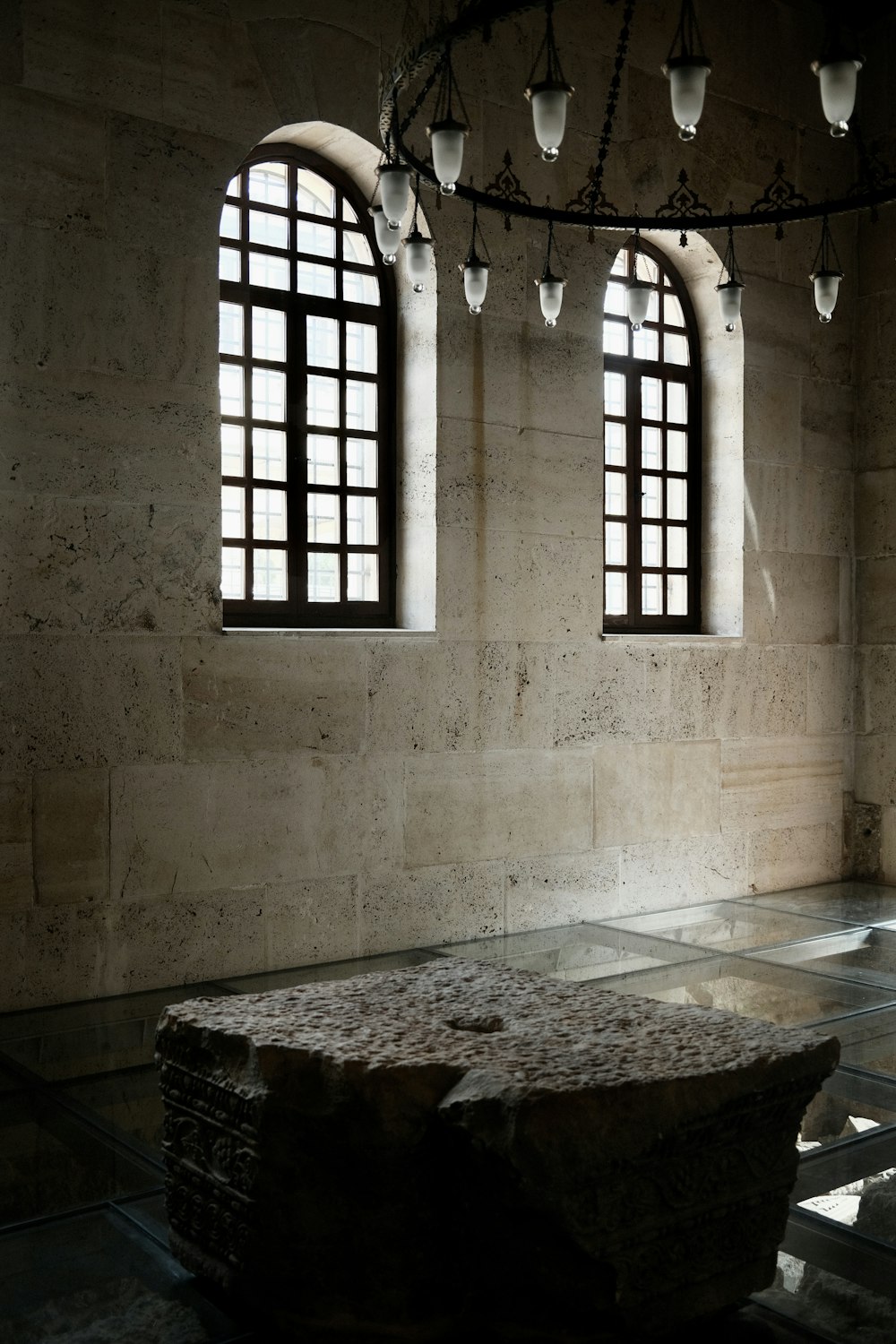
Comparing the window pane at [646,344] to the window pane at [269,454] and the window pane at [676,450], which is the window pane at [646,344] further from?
the window pane at [269,454]

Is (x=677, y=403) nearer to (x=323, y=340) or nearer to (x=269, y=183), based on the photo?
(x=323, y=340)

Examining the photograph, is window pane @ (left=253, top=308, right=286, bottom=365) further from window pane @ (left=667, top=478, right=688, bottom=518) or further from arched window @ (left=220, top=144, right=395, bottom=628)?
window pane @ (left=667, top=478, right=688, bottom=518)

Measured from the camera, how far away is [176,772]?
6.79 meters

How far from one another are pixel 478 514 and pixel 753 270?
3133 mm

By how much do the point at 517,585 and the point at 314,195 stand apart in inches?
103

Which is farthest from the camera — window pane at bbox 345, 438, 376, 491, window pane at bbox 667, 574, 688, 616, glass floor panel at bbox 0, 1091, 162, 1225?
window pane at bbox 667, 574, 688, 616

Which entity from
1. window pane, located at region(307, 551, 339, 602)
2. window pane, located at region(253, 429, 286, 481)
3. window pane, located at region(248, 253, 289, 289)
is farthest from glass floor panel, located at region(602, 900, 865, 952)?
window pane, located at region(248, 253, 289, 289)

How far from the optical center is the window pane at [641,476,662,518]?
9.45 meters

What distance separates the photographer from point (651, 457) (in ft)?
31.3

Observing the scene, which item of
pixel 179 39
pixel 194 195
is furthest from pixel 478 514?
pixel 179 39

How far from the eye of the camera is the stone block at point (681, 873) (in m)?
8.73

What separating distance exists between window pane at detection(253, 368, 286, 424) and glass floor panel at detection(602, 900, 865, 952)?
3.67 m

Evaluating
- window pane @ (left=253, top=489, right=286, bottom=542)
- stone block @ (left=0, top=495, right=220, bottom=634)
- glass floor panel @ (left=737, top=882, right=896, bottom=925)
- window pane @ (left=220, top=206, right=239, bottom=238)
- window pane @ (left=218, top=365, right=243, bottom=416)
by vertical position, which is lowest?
glass floor panel @ (left=737, top=882, right=896, bottom=925)

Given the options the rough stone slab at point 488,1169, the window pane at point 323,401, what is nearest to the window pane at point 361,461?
the window pane at point 323,401
